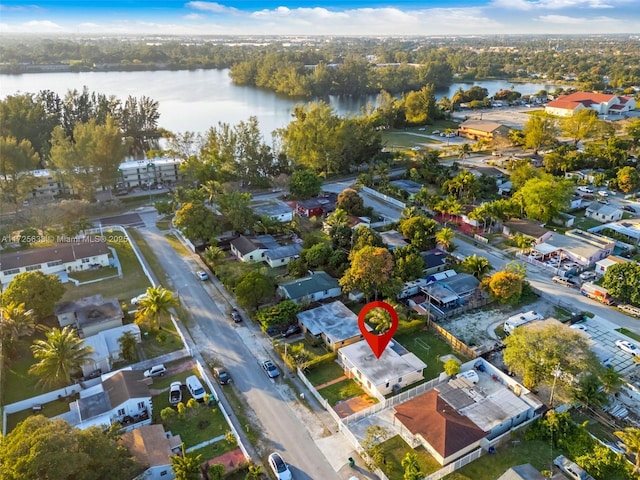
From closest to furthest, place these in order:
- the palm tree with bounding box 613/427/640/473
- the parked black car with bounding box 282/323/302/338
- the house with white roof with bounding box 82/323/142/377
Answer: the palm tree with bounding box 613/427/640/473 → the house with white roof with bounding box 82/323/142/377 → the parked black car with bounding box 282/323/302/338

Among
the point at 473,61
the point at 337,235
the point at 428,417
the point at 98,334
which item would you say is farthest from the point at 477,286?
the point at 473,61

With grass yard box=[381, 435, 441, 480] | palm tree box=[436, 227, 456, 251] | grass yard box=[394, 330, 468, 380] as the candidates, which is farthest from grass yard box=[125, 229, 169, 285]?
palm tree box=[436, 227, 456, 251]

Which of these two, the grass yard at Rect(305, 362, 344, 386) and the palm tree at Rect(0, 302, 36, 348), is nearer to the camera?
the grass yard at Rect(305, 362, 344, 386)

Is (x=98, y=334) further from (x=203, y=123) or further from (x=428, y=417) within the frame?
(x=203, y=123)

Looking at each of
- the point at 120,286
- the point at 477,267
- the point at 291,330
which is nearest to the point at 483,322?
the point at 477,267

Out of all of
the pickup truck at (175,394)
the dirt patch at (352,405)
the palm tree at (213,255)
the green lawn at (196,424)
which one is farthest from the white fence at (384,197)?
the green lawn at (196,424)

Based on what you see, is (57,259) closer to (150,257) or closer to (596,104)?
(150,257)

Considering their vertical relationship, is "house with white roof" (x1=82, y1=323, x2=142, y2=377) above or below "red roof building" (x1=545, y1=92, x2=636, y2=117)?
below

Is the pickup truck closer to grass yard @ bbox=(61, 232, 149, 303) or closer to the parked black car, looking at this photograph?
the parked black car

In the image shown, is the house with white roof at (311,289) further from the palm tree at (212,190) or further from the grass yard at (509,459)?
the palm tree at (212,190)
